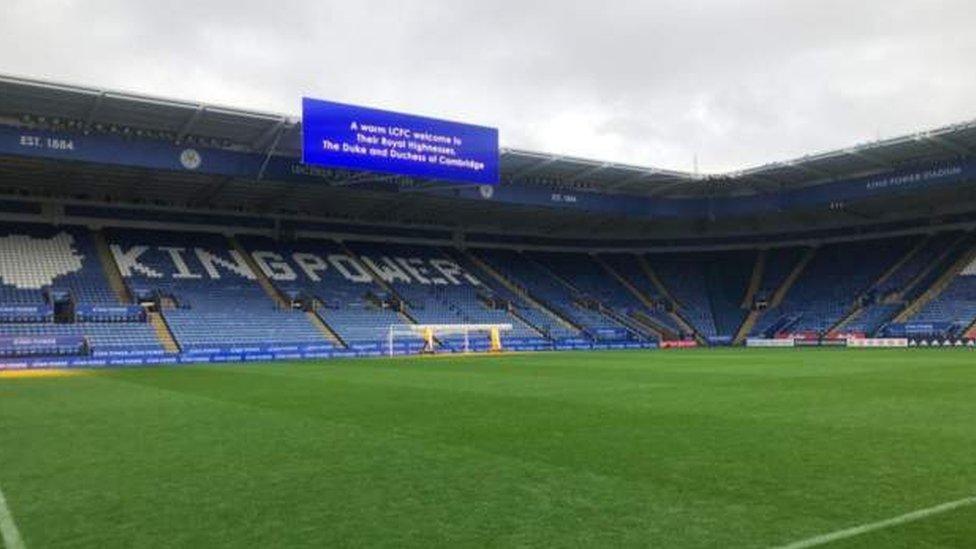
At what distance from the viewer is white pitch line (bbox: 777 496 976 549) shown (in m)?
5.20

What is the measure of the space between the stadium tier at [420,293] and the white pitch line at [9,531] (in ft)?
97.6

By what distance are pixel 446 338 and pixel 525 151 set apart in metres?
11.3

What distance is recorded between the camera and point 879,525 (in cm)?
557

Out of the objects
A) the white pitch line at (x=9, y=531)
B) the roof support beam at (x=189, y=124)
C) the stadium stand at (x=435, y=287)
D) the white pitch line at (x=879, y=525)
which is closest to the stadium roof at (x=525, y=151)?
the roof support beam at (x=189, y=124)

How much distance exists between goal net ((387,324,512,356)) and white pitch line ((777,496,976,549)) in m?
33.3

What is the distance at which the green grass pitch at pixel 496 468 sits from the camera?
5.67 m

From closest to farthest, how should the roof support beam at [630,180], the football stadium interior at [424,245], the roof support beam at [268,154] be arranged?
the roof support beam at [268,154], the football stadium interior at [424,245], the roof support beam at [630,180]

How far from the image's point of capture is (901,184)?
135 feet

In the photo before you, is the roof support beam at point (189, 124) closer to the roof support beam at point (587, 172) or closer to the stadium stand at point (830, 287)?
the roof support beam at point (587, 172)

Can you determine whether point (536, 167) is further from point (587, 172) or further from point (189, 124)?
point (189, 124)

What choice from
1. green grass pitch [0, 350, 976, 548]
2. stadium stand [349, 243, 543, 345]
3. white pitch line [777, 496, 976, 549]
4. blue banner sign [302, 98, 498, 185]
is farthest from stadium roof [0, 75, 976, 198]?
white pitch line [777, 496, 976, 549]

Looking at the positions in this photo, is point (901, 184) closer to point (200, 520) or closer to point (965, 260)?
point (965, 260)

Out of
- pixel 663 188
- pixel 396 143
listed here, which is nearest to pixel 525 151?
pixel 396 143

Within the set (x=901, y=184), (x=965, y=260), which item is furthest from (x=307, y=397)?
(x=965, y=260)
